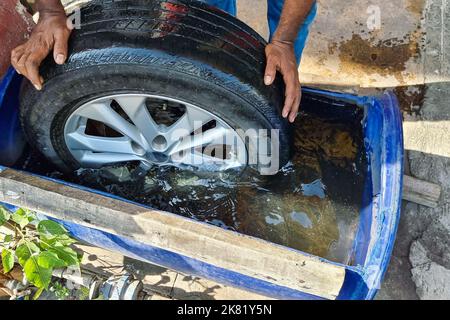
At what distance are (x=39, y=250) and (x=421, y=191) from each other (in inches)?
69.1

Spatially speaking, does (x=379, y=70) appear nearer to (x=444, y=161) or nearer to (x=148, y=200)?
(x=444, y=161)

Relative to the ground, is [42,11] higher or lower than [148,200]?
higher

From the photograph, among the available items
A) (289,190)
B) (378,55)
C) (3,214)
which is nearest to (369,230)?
(289,190)

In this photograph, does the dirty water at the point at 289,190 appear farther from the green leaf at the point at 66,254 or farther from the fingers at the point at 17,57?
the fingers at the point at 17,57

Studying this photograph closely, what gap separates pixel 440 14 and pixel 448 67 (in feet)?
1.12

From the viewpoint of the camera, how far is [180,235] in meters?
1.41

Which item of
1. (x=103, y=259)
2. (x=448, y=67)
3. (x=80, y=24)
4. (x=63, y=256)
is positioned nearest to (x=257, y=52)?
(x=80, y=24)

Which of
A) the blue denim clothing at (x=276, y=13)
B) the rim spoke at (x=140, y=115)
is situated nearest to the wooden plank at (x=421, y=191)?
the blue denim clothing at (x=276, y=13)

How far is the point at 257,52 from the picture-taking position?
158 cm

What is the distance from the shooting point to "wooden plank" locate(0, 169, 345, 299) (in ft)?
4.44

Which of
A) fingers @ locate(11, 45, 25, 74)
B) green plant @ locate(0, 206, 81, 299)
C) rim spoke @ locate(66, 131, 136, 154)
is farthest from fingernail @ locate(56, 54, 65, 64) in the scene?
green plant @ locate(0, 206, 81, 299)

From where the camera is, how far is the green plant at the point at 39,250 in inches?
69.8

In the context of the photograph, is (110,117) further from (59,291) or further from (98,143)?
(59,291)

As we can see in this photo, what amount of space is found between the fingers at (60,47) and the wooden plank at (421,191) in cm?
164
